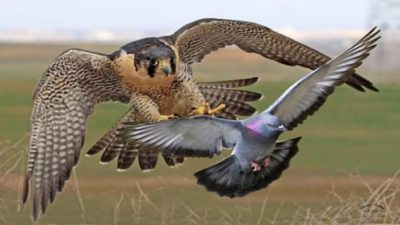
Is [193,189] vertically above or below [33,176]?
below

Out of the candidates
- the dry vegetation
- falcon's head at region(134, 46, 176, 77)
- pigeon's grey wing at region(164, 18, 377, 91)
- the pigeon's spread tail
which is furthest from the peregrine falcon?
the dry vegetation

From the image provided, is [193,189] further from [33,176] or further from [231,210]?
[33,176]

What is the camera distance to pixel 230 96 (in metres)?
5.36

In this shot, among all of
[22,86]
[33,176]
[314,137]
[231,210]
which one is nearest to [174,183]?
[231,210]

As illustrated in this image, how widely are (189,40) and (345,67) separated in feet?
2.47

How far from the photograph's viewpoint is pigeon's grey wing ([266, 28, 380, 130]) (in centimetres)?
465

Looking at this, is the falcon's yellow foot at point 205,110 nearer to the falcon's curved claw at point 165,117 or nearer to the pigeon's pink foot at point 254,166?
the falcon's curved claw at point 165,117

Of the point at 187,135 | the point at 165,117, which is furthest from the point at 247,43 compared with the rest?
the point at 187,135

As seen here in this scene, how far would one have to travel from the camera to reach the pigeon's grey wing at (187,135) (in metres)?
4.48

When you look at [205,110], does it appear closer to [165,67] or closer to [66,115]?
[165,67]

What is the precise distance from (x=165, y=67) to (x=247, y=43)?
0.58 meters

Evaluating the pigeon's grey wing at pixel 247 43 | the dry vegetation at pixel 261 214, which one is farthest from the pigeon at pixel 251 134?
the dry vegetation at pixel 261 214

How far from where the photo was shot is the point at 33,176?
5.17 meters

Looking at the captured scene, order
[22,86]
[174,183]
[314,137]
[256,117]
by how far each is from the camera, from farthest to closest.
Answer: [22,86] → [314,137] → [174,183] → [256,117]
